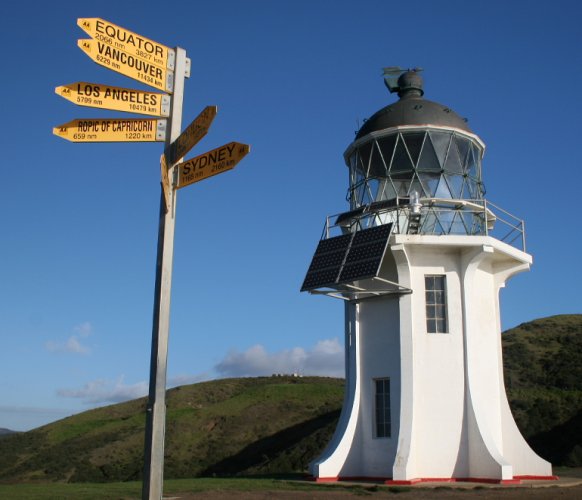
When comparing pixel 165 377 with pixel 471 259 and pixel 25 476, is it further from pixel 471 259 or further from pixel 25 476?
pixel 25 476

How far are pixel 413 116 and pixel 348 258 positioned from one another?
208 inches

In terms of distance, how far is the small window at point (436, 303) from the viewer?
69.7ft

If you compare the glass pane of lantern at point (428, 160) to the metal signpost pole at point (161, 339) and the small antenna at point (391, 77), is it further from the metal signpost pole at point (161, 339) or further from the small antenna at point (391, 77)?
the metal signpost pole at point (161, 339)

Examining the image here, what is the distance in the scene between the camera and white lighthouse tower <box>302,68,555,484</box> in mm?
20297

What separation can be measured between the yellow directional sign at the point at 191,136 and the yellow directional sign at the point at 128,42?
110cm

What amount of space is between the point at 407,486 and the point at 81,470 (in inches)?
1101

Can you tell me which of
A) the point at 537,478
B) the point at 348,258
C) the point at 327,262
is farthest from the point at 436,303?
the point at 537,478

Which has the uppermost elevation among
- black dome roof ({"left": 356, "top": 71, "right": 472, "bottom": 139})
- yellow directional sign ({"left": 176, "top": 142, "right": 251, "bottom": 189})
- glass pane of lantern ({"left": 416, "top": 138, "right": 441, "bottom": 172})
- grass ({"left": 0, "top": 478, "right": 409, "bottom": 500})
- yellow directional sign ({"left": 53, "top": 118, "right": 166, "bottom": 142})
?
black dome roof ({"left": 356, "top": 71, "right": 472, "bottom": 139})

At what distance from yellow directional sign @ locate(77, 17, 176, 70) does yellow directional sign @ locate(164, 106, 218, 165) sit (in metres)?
1.10

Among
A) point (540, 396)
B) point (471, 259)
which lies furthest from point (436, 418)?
point (540, 396)

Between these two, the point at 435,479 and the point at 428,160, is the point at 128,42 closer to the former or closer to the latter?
the point at 428,160

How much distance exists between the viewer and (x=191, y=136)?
340 inches

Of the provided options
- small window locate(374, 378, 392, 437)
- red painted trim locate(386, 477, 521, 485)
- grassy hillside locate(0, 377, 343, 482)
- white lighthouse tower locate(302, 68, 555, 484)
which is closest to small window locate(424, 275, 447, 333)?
white lighthouse tower locate(302, 68, 555, 484)

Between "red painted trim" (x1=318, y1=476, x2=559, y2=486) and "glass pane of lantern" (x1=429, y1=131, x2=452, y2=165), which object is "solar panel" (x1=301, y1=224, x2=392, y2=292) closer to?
"glass pane of lantern" (x1=429, y1=131, x2=452, y2=165)
